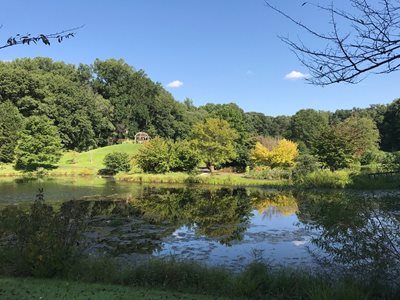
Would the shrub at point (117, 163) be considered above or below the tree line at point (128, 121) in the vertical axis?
below

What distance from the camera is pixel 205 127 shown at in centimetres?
4112

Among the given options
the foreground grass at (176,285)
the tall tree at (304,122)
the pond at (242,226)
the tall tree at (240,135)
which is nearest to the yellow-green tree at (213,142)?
the tall tree at (240,135)

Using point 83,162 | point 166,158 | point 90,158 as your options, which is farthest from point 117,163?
point 90,158

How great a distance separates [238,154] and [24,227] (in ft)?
133

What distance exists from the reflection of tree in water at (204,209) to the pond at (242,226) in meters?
0.04

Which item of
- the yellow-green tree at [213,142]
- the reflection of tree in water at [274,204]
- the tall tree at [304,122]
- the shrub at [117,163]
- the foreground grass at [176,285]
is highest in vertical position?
the tall tree at [304,122]

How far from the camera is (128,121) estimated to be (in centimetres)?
7788

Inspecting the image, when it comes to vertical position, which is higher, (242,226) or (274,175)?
(274,175)

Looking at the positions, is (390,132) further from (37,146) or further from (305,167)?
(37,146)

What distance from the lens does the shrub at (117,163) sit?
4409 centimetres

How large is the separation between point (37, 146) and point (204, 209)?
31801mm

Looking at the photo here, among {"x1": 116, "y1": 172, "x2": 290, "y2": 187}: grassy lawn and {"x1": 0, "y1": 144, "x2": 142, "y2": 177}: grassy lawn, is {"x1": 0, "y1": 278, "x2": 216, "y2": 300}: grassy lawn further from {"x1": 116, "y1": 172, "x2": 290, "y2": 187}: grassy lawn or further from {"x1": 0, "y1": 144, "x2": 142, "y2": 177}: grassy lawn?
{"x1": 0, "y1": 144, "x2": 142, "y2": 177}: grassy lawn

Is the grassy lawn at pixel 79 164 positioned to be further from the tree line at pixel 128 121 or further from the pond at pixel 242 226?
the pond at pixel 242 226

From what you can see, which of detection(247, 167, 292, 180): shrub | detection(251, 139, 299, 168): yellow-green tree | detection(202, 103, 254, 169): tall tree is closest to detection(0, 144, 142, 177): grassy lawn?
detection(202, 103, 254, 169): tall tree
